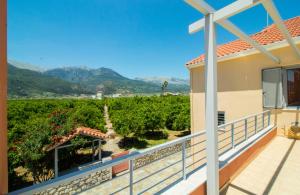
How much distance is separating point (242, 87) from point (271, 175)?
205 inches

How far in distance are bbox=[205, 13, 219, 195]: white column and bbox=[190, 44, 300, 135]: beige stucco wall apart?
577 cm

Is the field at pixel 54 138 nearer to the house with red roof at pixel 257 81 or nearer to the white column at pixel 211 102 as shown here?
the white column at pixel 211 102

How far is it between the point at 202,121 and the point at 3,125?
968cm

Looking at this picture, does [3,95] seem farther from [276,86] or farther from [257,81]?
[257,81]

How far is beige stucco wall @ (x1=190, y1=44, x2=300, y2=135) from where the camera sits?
7.19 meters

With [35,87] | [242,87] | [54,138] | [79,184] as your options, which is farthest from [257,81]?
[35,87]

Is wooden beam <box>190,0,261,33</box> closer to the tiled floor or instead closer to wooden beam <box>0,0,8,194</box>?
wooden beam <box>0,0,8,194</box>

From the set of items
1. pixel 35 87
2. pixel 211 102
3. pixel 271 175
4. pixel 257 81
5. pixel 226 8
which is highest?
pixel 35 87

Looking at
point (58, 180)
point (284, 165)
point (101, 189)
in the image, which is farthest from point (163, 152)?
point (58, 180)

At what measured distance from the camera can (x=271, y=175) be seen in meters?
4.09

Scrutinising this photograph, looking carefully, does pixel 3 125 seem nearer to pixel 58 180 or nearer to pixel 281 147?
pixel 58 180

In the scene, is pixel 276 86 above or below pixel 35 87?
below

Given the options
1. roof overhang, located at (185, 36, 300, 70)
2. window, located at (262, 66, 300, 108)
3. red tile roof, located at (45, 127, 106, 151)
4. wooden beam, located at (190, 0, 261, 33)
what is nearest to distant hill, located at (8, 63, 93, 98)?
wooden beam, located at (190, 0, 261, 33)

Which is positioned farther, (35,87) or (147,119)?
(35,87)
